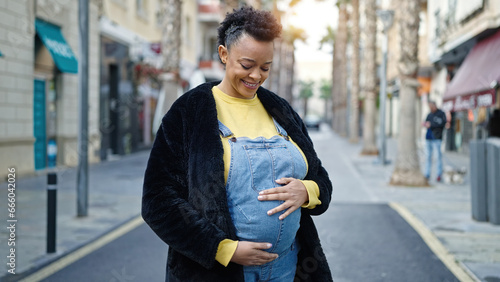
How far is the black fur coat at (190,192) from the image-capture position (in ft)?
6.13

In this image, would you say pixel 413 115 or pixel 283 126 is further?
pixel 413 115

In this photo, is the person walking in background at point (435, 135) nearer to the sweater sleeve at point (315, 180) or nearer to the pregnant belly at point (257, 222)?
the sweater sleeve at point (315, 180)

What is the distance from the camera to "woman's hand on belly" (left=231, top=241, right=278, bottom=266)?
1887mm

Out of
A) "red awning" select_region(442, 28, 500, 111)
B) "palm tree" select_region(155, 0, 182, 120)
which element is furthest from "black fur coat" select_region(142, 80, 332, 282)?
"red awning" select_region(442, 28, 500, 111)

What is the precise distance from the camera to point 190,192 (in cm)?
193

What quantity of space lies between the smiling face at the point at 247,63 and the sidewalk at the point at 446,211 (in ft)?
12.2

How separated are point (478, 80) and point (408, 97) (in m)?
3.82

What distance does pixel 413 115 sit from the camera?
39.1 ft

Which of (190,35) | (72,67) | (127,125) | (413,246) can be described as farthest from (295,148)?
(190,35)

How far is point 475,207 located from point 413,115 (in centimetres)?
472

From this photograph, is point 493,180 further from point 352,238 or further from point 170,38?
point 170,38

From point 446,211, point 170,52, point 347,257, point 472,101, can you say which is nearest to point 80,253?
point 347,257

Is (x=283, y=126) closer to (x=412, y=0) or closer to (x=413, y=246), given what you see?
(x=413, y=246)

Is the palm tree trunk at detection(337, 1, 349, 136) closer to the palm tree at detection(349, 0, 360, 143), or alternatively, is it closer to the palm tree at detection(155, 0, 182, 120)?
the palm tree at detection(349, 0, 360, 143)
